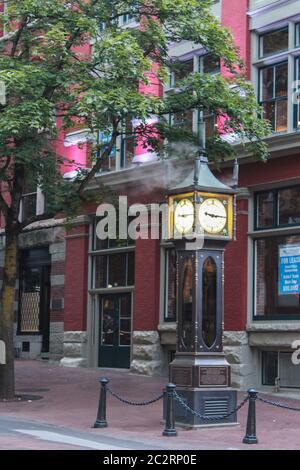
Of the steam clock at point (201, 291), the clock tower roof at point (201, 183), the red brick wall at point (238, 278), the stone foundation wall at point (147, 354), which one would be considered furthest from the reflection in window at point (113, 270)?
the clock tower roof at point (201, 183)

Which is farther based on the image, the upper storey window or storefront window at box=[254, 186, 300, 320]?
the upper storey window

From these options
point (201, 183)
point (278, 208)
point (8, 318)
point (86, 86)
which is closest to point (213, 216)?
point (201, 183)

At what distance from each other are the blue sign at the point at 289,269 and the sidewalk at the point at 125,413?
2.56 metres

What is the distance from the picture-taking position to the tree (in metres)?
14.7

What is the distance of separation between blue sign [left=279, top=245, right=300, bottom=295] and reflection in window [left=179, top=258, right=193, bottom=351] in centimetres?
515

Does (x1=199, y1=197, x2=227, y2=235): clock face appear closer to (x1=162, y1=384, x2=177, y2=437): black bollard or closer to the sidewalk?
(x1=162, y1=384, x2=177, y2=437): black bollard

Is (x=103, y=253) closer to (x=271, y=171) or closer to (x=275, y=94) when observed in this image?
(x=271, y=171)

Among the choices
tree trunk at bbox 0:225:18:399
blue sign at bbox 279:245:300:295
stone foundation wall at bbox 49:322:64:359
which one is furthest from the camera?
stone foundation wall at bbox 49:322:64:359

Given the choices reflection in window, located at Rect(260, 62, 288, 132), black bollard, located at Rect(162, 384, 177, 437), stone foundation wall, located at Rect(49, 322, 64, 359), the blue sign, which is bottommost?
black bollard, located at Rect(162, 384, 177, 437)

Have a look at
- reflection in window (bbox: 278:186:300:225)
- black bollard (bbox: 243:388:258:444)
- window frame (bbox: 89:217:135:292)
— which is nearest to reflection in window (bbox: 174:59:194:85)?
reflection in window (bbox: 278:186:300:225)

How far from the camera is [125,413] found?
14.6 m

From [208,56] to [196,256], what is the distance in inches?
371

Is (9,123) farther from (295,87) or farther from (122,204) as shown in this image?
(295,87)

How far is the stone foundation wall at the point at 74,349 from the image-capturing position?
2394cm
